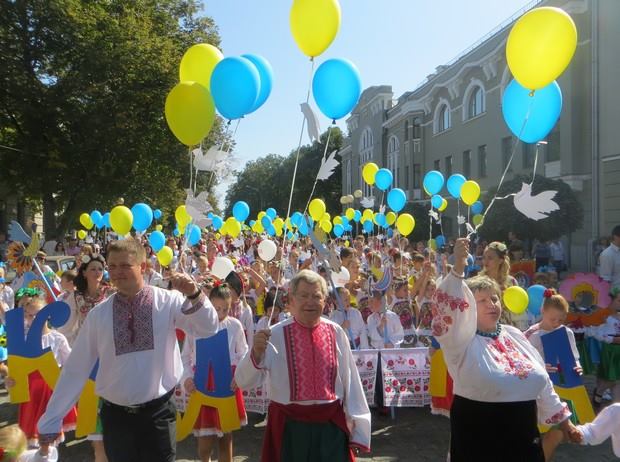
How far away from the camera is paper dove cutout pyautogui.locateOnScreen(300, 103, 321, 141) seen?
12.9ft

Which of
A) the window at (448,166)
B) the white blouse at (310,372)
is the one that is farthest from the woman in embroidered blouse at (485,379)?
the window at (448,166)

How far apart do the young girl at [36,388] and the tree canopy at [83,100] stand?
16.7 m

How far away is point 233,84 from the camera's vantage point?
459cm

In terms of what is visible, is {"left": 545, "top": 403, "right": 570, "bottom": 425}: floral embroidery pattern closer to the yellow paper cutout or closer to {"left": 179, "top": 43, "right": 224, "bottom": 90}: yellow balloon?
the yellow paper cutout

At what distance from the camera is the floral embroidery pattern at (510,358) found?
3010mm

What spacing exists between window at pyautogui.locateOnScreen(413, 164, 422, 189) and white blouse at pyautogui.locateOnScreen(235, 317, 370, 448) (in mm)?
33278

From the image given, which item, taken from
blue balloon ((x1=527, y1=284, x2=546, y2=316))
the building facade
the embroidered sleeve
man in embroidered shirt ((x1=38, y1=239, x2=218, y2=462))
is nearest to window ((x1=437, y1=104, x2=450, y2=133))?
the building facade

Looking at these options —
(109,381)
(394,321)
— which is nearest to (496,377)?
(109,381)

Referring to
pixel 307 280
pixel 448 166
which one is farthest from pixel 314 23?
pixel 448 166

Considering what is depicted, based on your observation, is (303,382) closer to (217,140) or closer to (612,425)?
(612,425)

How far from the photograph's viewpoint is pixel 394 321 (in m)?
6.31

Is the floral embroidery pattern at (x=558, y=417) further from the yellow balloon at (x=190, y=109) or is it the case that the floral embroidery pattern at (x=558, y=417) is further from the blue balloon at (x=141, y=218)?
the blue balloon at (x=141, y=218)

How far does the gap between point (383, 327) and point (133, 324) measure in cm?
372

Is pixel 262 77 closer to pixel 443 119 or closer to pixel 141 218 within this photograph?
pixel 141 218
